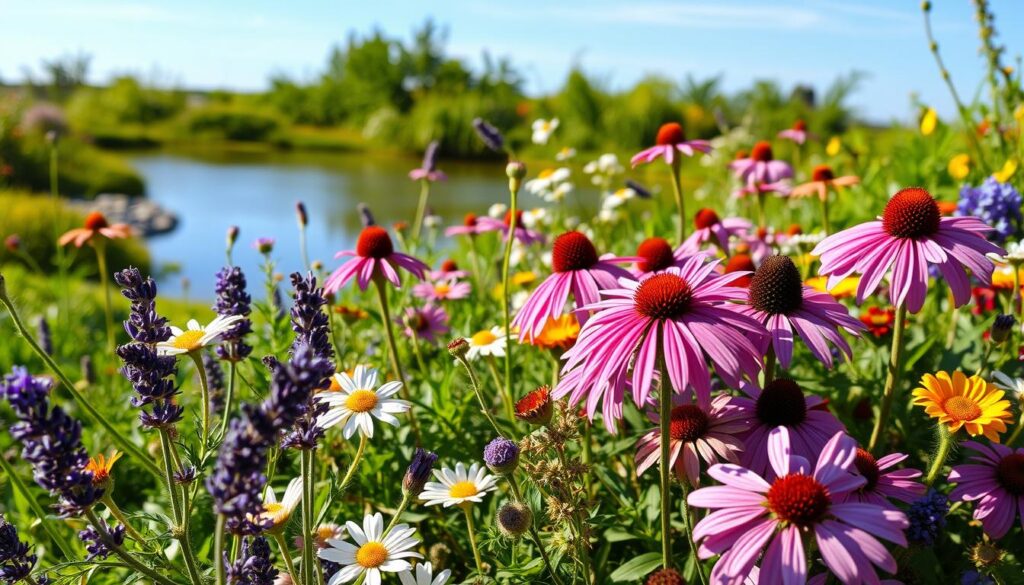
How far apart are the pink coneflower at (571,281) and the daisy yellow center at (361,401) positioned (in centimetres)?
31

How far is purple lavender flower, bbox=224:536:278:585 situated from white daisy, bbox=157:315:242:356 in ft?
0.90

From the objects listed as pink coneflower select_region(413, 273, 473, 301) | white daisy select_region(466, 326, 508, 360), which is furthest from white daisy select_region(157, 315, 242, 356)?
pink coneflower select_region(413, 273, 473, 301)

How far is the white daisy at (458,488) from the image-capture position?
1159 mm

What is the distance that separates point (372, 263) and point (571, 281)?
49 cm

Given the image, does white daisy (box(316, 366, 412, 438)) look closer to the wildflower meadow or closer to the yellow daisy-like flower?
the wildflower meadow

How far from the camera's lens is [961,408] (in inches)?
43.7

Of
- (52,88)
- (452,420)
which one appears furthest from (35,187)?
(52,88)

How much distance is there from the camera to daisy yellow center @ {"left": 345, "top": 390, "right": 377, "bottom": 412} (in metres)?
1.19

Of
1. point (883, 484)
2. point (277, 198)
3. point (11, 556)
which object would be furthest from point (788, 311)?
point (277, 198)

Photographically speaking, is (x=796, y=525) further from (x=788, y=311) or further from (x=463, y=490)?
(x=463, y=490)

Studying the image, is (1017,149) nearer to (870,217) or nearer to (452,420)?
(870,217)

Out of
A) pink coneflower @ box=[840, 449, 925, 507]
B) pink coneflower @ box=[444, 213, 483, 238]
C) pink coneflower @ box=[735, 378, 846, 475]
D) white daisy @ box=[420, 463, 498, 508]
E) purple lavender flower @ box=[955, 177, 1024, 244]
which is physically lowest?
white daisy @ box=[420, 463, 498, 508]

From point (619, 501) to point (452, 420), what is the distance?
41cm

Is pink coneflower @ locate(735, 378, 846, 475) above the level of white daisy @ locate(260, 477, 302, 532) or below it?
above
